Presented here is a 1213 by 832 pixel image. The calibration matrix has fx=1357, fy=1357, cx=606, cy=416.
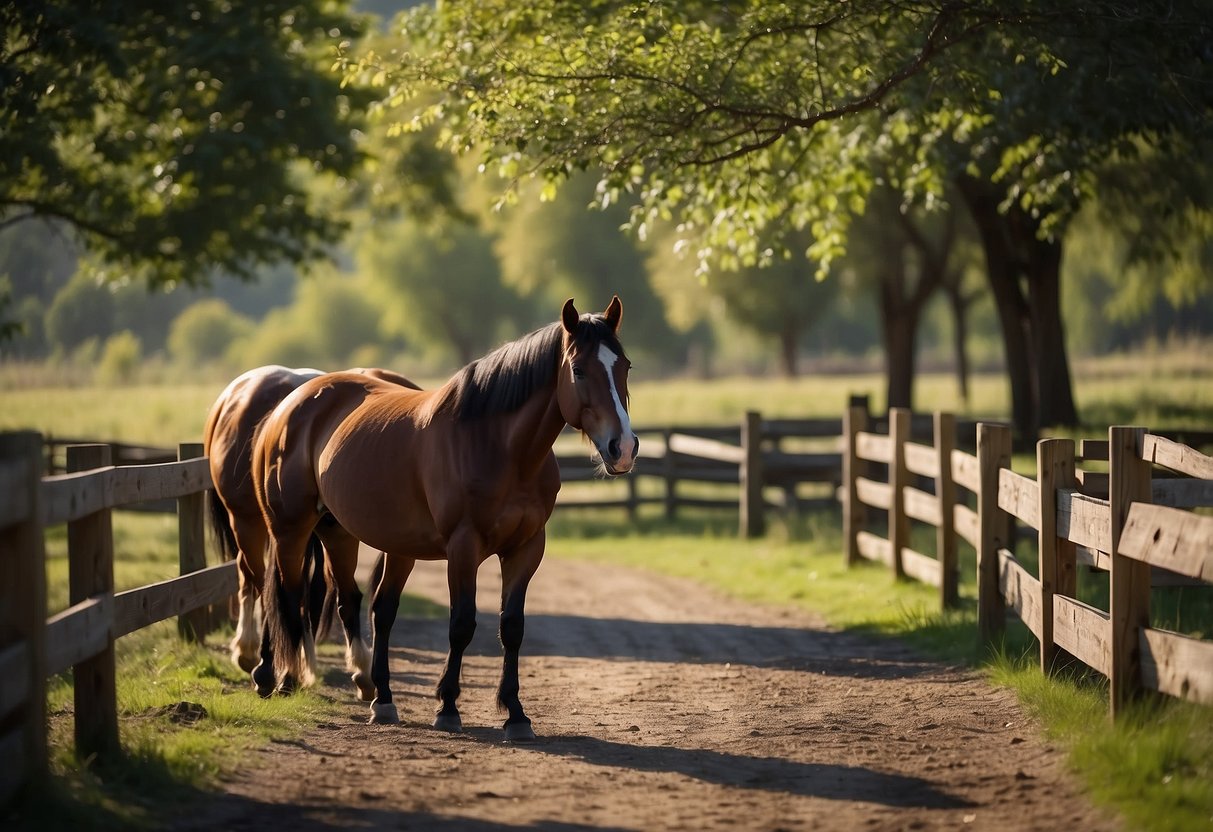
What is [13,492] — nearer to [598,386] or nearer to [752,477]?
[598,386]

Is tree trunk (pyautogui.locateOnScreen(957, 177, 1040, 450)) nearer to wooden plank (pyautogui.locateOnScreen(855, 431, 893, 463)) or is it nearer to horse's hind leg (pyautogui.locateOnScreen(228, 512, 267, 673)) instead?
wooden plank (pyautogui.locateOnScreen(855, 431, 893, 463))

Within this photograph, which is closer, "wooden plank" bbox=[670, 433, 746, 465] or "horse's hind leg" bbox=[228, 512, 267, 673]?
"horse's hind leg" bbox=[228, 512, 267, 673]

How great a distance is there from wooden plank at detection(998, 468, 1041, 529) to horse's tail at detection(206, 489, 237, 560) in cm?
489

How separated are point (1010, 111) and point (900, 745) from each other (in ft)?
22.0

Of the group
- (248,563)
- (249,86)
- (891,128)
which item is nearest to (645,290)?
(249,86)

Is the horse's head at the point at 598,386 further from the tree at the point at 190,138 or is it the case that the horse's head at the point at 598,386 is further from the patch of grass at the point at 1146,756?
the tree at the point at 190,138

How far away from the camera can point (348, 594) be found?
7.89 meters

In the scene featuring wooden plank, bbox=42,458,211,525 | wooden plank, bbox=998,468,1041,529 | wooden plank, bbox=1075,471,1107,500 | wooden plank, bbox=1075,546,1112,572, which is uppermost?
wooden plank, bbox=42,458,211,525

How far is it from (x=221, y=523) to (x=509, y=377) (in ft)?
9.89

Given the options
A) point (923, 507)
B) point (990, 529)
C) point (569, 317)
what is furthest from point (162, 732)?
point (923, 507)

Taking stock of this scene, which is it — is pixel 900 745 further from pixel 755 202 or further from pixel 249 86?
pixel 249 86

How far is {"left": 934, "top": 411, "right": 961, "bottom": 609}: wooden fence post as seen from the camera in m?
10.1

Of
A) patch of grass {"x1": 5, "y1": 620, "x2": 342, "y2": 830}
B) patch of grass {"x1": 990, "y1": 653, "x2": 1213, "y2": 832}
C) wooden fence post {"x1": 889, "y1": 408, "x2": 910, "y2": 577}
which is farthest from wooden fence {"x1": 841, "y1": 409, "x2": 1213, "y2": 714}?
patch of grass {"x1": 5, "y1": 620, "x2": 342, "y2": 830}

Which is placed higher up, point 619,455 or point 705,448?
point 619,455
